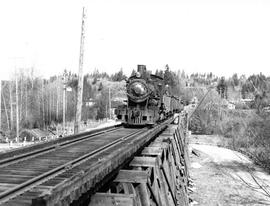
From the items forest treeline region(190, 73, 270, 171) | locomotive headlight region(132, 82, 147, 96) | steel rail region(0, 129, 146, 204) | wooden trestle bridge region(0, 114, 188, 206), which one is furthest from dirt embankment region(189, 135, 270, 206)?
steel rail region(0, 129, 146, 204)

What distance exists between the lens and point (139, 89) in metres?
17.7

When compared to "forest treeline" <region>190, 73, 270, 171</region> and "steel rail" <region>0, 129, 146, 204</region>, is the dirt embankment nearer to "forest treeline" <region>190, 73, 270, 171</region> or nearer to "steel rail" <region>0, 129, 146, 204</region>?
"forest treeline" <region>190, 73, 270, 171</region>

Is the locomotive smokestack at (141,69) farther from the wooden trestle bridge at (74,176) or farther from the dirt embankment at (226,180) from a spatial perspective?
the dirt embankment at (226,180)

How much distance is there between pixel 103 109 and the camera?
75938 millimetres

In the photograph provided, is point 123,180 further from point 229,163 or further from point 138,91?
point 229,163

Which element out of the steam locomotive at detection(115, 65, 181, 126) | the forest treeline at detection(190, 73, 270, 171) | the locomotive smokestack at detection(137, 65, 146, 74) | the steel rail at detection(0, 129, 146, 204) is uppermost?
the locomotive smokestack at detection(137, 65, 146, 74)

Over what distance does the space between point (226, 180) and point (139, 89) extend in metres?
17.7

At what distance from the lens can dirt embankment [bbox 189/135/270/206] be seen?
79.4 feet

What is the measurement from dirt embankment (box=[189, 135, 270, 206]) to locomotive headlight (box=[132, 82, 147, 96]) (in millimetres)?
9833

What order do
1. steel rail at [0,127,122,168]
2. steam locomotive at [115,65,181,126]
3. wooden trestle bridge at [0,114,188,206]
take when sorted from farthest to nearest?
steam locomotive at [115,65,181,126] → steel rail at [0,127,122,168] → wooden trestle bridge at [0,114,188,206]

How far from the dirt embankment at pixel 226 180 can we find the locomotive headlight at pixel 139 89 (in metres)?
9.83

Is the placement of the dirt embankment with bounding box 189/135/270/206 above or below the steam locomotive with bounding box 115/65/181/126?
below

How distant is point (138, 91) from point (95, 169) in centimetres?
1308

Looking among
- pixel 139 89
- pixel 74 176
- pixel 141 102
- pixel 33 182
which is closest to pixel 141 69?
pixel 139 89
